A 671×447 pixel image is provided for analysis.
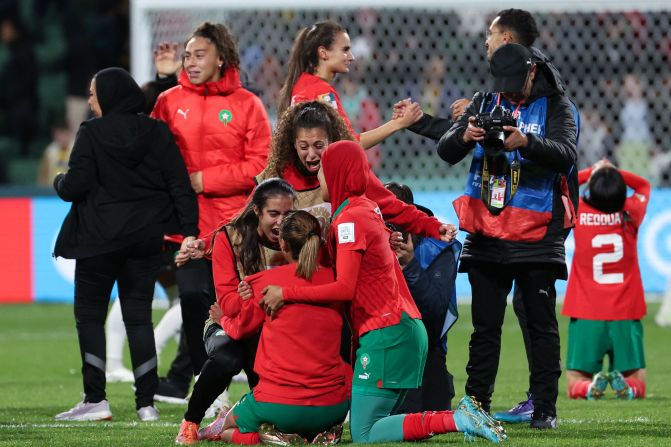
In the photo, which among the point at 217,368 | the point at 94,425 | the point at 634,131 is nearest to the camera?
the point at 217,368

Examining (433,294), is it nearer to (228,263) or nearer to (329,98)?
(228,263)

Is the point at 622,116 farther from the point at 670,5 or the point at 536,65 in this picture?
the point at 536,65

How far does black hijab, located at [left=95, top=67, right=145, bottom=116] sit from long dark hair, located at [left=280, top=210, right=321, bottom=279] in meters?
1.67

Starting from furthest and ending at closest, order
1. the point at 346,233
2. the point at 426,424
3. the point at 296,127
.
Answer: the point at 296,127
the point at 346,233
the point at 426,424

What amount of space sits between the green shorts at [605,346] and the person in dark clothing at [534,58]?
4.78 feet

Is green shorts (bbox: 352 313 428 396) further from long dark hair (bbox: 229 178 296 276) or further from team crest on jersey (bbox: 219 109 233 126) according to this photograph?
team crest on jersey (bbox: 219 109 233 126)

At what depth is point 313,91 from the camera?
667 centimetres

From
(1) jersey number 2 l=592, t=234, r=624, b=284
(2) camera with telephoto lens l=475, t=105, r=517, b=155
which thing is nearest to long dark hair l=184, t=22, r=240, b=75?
(2) camera with telephoto lens l=475, t=105, r=517, b=155

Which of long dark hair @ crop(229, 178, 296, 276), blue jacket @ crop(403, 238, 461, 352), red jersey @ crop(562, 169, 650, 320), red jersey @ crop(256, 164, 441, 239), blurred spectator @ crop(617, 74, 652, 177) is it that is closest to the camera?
long dark hair @ crop(229, 178, 296, 276)

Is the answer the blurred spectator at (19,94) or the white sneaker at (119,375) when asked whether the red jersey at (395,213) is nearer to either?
the white sneaker at (119,375)

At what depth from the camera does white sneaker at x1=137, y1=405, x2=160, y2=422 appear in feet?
22.0

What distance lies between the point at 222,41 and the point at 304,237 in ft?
6.31

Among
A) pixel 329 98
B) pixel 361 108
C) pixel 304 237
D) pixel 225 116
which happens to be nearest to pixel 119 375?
pixel 225 116

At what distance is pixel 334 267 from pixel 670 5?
9373mm
